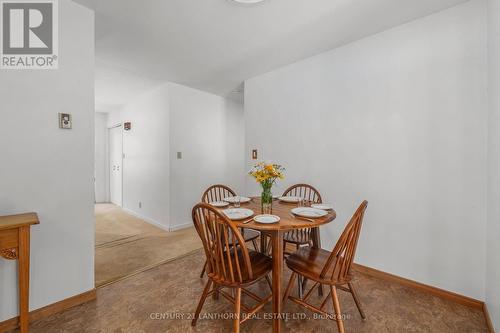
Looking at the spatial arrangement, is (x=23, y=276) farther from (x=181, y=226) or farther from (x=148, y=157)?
(x=148, y=157)

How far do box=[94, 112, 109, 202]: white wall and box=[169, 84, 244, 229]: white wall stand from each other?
3.38 m

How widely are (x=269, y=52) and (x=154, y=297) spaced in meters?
2.79

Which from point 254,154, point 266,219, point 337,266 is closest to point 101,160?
point 254,154

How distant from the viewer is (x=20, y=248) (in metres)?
1.31

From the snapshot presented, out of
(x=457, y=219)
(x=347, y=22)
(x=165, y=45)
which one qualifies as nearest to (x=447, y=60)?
(x=347, y=22)

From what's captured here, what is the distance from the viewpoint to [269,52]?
252 centimetres

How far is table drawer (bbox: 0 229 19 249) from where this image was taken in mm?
1258

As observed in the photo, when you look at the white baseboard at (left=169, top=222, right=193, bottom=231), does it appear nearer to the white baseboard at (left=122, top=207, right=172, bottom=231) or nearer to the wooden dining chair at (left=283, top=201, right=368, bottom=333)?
the white baseboard at (left=122, top=207, right=172, bottom=231)

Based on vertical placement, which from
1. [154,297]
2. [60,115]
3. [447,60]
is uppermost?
[447,60]

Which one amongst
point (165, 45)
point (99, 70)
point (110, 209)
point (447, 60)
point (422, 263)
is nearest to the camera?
point (447, 60)

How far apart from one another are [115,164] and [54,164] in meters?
4.14

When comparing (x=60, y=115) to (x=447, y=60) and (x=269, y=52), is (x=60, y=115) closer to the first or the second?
(x=269, y=52)

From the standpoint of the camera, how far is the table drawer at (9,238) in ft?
4.13

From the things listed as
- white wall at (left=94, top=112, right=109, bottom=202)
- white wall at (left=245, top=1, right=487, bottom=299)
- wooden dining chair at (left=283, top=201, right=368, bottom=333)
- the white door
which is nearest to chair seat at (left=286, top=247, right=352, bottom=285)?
wooden dining chair at (left=283, top=201, right=368, bottom=333)
